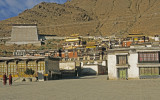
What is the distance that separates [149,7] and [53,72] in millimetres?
155844

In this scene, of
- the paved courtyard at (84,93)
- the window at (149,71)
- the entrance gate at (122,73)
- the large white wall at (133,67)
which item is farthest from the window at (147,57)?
the paved courtyard at (84,93)

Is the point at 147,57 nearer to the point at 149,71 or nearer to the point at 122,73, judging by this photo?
the point at 149,71

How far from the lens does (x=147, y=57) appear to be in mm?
35125

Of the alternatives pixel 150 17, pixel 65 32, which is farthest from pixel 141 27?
pixel 65 32

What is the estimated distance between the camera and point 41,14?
616 ft

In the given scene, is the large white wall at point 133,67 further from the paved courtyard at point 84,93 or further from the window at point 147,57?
the paved courtyard at point 84,93

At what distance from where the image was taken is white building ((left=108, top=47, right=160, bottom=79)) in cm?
3469

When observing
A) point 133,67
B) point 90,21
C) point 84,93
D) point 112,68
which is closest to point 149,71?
point 133,67

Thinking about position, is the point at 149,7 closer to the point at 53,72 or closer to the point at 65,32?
the point at 65,32

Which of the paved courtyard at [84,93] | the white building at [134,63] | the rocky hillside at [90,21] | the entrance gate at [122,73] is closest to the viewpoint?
the paved courtyard at [84,93]

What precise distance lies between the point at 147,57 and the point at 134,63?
1536 millimetres

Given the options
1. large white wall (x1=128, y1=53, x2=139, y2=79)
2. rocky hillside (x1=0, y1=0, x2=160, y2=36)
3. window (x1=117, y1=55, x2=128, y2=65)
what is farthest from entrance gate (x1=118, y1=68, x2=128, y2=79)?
rocky hillside (x1=0, y1=0, x2=160, y2=36)

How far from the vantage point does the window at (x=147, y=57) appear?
3481 centimetres

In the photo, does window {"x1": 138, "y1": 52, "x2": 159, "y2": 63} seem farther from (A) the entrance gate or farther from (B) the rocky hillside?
(B) the rocky hillside
